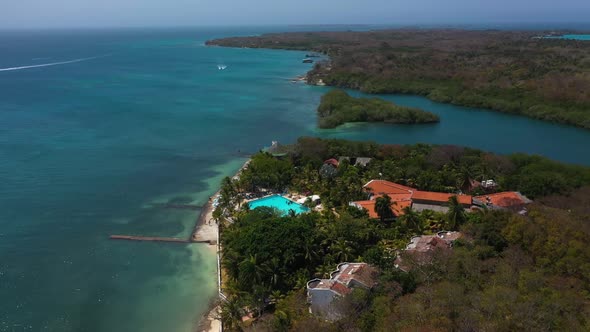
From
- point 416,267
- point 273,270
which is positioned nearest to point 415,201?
point 416,267

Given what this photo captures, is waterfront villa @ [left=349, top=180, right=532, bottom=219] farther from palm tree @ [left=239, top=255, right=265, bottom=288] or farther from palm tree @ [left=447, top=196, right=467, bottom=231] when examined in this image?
palm tree @ [left=239, top=255, right=265, bottom=288]

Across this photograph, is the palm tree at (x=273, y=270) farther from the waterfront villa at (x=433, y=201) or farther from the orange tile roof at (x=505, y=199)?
the orange tile roof at (x=505, y=199)

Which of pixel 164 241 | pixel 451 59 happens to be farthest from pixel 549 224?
pixel 451 59

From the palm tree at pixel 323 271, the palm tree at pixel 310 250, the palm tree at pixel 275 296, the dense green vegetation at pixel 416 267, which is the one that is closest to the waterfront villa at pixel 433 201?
the dense green vegetation at pixel 416 267

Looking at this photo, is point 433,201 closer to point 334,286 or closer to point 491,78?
point 334,286

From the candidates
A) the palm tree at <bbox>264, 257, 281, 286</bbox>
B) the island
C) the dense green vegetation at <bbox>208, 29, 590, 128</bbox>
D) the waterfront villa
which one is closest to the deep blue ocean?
the island

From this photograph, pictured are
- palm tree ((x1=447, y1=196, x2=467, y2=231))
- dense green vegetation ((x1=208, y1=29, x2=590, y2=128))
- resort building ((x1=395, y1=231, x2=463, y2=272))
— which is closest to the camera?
resort building ((x1=395, y1=231, x2=463, y2=272))
